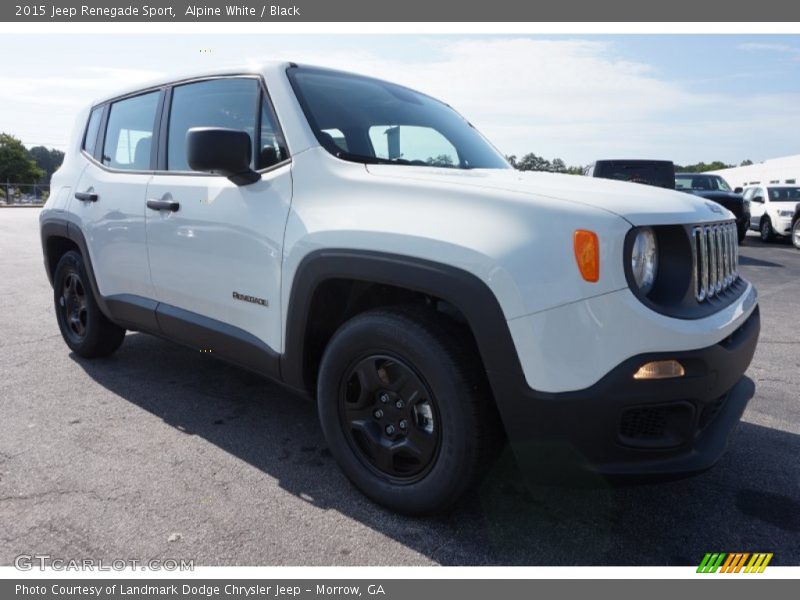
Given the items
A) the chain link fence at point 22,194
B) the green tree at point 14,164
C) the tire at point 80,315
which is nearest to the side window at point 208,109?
the tire at point 80,315

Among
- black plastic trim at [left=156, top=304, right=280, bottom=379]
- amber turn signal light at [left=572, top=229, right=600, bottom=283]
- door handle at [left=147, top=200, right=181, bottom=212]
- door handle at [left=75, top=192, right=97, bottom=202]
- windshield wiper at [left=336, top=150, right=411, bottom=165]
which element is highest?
windshield wiper at [left=336, top=150, right=411, bottom=165]

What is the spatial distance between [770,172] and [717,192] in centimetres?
4836

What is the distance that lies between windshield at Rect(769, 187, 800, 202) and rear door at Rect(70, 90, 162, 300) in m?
17.5

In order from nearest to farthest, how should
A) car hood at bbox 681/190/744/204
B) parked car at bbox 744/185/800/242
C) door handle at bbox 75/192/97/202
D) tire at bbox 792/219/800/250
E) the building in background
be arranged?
door handle at bbox 75/192/97/202 < car hood at bbox 681/190/744/204 < tire at bbox 792/219/800/250 < parked car at bbox 744/185/800/242 < the building in background

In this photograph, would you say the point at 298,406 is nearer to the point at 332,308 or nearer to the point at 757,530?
the point at 332,308

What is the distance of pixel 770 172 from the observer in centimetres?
5369

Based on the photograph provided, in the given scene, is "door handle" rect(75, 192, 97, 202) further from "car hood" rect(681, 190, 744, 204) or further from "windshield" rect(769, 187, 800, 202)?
"windshield" rect(769, 187, 800, 202)

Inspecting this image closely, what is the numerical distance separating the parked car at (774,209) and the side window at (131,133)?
54.1 ft

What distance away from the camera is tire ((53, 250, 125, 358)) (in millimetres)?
4297

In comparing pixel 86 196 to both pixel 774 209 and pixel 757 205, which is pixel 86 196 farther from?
pixel 757 205

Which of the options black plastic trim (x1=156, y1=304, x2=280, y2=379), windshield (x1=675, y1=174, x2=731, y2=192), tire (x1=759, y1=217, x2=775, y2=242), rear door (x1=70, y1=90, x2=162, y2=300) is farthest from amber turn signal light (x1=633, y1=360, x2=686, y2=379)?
tire (x1=759, y1=217, x2=775, y2=242)

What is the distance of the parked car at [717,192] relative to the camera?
Result: 13.4 meters

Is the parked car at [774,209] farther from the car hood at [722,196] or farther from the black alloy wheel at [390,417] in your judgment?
the black alloy wheel at [390,417]
